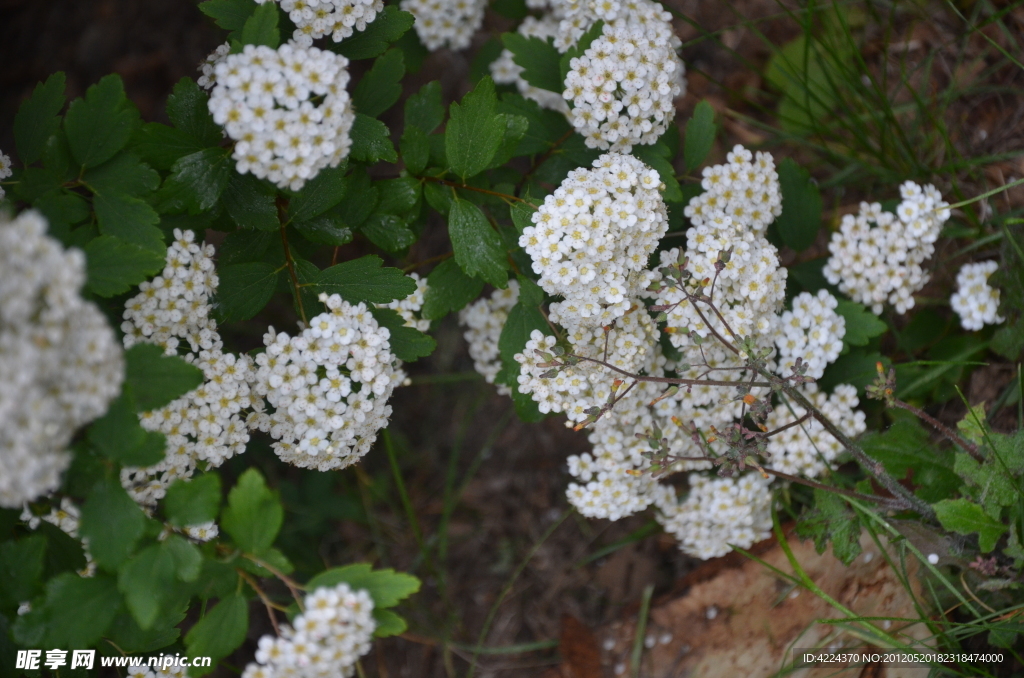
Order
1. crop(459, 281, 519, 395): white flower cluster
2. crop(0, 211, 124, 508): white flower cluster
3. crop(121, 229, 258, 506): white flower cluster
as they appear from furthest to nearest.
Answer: crop(459, 281, 519, 395): white flower cluster, crop(121, 229, 258, 506): white flower cluster, crop(0, 211, 124, 508): white flower cluster

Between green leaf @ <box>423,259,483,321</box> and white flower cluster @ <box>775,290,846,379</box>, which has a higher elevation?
green leaf @ <box>423,259,483,321</box>

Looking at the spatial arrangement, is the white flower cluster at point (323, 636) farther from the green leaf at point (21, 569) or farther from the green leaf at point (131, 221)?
the green leaf at point (131, 221)

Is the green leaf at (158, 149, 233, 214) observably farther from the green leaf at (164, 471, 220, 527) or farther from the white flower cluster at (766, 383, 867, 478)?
the white flower cluster at (766, 383, 867, 478)

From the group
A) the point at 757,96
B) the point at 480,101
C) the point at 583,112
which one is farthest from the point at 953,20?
the point at 480,101

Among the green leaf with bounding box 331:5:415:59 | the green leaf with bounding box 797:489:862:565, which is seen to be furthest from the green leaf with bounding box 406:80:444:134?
the green leaf with bounding box 797:489:862:565

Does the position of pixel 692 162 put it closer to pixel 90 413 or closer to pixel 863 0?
pixel 863 0

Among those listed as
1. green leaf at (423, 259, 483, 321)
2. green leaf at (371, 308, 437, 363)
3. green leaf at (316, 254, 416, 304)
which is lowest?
green leaf at (371, 308, 437, 363)
